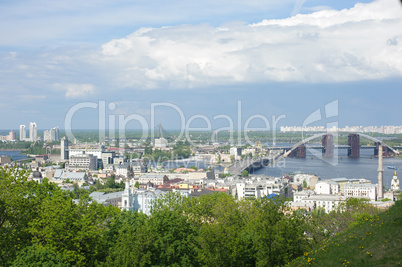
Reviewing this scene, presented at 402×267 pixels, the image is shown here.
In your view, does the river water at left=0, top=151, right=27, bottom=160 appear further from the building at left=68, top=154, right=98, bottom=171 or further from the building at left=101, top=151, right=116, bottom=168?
the building at left=68, top=154, right=98, bottom=171

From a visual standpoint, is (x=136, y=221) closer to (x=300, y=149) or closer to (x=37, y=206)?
(x=37, y=206)

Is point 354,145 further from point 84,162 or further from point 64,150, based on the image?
point 64,150

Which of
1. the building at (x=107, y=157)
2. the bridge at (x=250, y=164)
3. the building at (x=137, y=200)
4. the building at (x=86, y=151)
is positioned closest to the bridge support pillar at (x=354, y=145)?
the bridge at (x=250, y=164)

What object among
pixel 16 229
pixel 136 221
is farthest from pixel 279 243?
pixel 16 229

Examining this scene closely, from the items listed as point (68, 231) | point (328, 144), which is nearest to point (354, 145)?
point (328, 144)

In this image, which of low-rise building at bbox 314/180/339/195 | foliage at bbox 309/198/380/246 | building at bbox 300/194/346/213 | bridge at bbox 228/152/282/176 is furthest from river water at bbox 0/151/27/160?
foliage at bbox 309/198/380/246

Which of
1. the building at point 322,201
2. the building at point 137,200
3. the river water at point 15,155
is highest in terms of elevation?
the building at point 137,200

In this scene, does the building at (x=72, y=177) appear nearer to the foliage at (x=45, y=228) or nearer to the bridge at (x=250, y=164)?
the bridge at (x=250, y=164)
